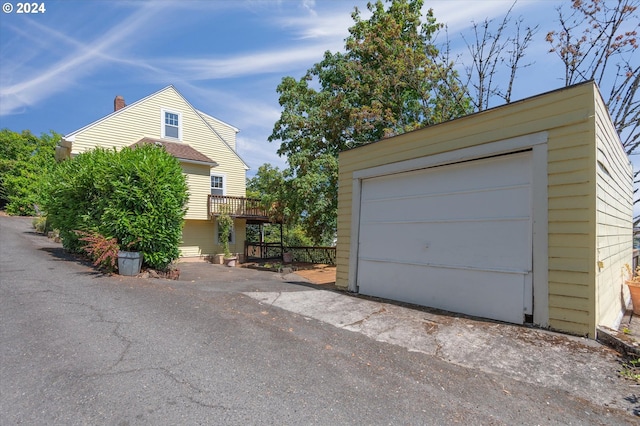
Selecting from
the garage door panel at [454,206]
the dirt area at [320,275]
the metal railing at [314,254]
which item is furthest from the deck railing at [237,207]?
the garage door panel at [454,206]

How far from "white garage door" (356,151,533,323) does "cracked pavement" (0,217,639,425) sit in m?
0.55

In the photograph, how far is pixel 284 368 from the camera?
3.24m

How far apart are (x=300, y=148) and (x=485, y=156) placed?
A: 10936 millimetres

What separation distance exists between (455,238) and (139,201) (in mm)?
7156

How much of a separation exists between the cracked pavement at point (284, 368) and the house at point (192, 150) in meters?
11.7

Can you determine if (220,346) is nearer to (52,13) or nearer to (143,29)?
(143,29)

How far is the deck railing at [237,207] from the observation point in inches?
673

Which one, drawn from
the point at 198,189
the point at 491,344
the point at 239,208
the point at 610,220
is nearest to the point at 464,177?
the point at 610,220

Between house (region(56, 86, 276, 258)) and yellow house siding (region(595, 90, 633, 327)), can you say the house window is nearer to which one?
house (region(56, 86, 276, 258))

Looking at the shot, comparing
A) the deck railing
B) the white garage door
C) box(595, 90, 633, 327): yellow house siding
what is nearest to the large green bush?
the white garage door

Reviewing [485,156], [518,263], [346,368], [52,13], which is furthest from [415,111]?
[346,368]

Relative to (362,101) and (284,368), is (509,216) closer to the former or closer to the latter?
(284,368)

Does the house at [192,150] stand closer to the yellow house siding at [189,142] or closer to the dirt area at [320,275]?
the yellow house siding at [189,142]

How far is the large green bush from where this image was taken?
25.9ft
